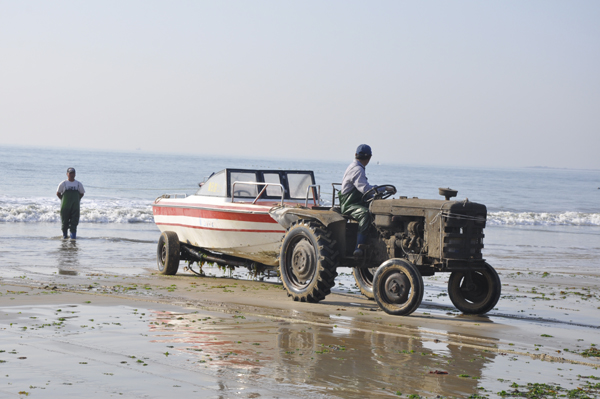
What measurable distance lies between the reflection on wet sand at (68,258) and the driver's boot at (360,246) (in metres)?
5.12

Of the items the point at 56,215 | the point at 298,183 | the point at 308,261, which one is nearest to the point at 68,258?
the point at 298,183

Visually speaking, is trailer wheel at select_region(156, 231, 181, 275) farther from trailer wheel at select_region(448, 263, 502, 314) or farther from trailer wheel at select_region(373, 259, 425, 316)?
trailer wheel at select_region(448, 263, 502, 314)

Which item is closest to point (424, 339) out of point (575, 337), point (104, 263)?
point (575, 337)

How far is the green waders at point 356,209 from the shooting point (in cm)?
905

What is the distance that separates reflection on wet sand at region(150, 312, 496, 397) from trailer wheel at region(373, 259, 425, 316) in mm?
772

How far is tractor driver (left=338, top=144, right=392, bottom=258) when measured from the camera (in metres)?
9.06

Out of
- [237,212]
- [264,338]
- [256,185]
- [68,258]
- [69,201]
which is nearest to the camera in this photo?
[264,338]

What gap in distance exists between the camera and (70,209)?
56.4ft

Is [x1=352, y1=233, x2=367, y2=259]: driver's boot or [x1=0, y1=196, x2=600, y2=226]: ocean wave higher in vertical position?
[x1=352, y1=233, x2=367, y2=259]: driver's boot

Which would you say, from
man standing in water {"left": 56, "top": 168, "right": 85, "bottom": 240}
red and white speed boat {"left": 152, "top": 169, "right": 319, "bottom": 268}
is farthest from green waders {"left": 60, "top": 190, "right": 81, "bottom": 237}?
red and white speed boat {"left": 152, "top": 169, "right": 319, "bottom": 268}

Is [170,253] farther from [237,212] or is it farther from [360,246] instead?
[360,246]

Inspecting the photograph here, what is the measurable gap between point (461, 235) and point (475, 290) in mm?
1149

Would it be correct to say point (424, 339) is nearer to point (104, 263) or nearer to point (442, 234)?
point (442, 234)

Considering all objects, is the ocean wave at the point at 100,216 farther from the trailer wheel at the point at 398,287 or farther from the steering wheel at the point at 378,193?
the trailer wheel at the point at 398,287
